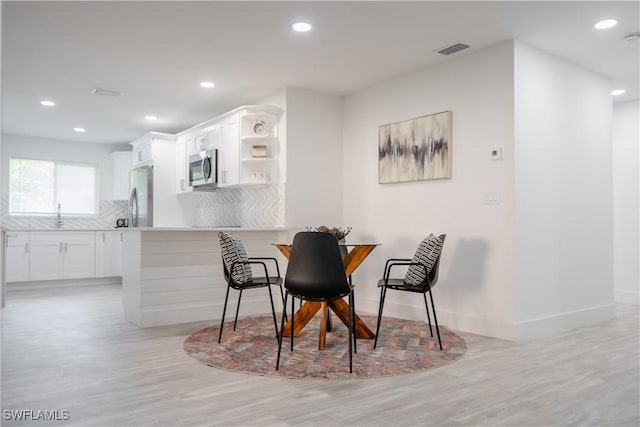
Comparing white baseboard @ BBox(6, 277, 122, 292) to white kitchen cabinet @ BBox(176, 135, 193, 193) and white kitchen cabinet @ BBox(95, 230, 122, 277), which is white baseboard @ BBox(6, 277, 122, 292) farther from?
white kitchen cabinet @ BBox(176, 135, 193, 193)

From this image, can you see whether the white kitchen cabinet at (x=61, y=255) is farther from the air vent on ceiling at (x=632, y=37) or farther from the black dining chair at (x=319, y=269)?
the air vent on ceiling at (x=632, y=37)

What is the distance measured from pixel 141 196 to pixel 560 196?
5.79 m

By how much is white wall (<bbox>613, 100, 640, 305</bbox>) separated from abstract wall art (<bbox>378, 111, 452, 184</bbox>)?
2799 mm

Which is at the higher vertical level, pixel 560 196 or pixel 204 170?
pixel 204 170

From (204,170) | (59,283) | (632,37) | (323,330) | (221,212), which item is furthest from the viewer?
(59,283)

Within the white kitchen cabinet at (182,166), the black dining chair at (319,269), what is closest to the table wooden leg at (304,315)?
the black dining chair at (319,269)

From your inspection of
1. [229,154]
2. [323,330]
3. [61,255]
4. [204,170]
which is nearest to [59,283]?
[61,255]

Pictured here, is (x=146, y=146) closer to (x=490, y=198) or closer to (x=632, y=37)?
(x=490, y=198)

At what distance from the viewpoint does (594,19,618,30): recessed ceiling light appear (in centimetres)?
372

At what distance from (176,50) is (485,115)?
275 cm

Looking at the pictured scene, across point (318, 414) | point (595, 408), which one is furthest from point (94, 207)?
point (595, 408)

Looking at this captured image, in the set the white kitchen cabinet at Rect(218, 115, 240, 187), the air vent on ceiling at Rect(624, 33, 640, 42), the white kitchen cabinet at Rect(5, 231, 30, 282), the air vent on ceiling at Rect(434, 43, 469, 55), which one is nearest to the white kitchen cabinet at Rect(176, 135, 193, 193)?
the white kitchen cabinet at Rect(218, 115, 240, 187)

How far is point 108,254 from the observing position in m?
8.21

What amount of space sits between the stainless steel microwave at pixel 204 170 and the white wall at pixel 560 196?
3.64 m
